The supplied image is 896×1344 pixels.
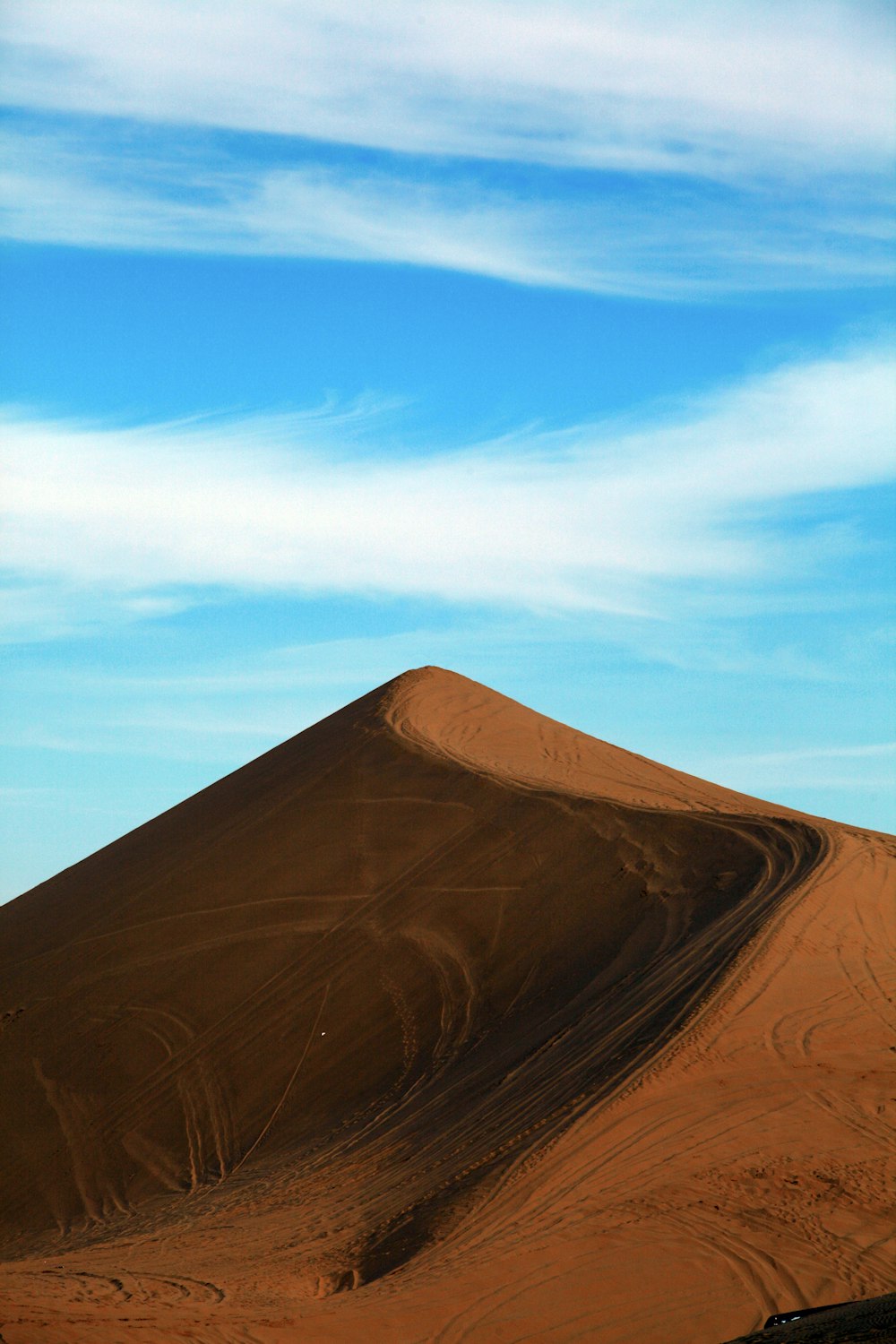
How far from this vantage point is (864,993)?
1524 centimetres

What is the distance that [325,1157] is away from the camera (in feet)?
46.6

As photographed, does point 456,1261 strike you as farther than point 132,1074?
No

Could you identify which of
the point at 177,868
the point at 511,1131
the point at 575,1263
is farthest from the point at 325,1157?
the point at 177,868

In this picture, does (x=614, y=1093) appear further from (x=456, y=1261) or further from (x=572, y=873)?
(x=572, y=873)

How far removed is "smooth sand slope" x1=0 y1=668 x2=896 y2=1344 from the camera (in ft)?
32.6

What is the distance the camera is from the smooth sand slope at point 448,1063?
9.92 meters

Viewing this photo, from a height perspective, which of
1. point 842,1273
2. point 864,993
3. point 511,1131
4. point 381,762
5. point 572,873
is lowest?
point 842,1273

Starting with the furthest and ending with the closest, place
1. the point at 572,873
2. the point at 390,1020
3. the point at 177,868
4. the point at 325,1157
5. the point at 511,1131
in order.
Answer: the point at 177,868, the point at 572,873, the point at 390,1020, the point at 325,1157, the point at 511,1131

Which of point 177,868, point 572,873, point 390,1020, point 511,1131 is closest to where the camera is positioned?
point 511,1131

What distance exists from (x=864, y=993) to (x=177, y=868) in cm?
1276

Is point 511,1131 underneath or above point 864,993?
underneath

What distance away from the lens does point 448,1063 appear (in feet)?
51.8

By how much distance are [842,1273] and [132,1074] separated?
10.7m

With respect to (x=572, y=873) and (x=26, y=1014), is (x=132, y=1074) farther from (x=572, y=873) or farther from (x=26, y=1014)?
(x=572, y=873)
